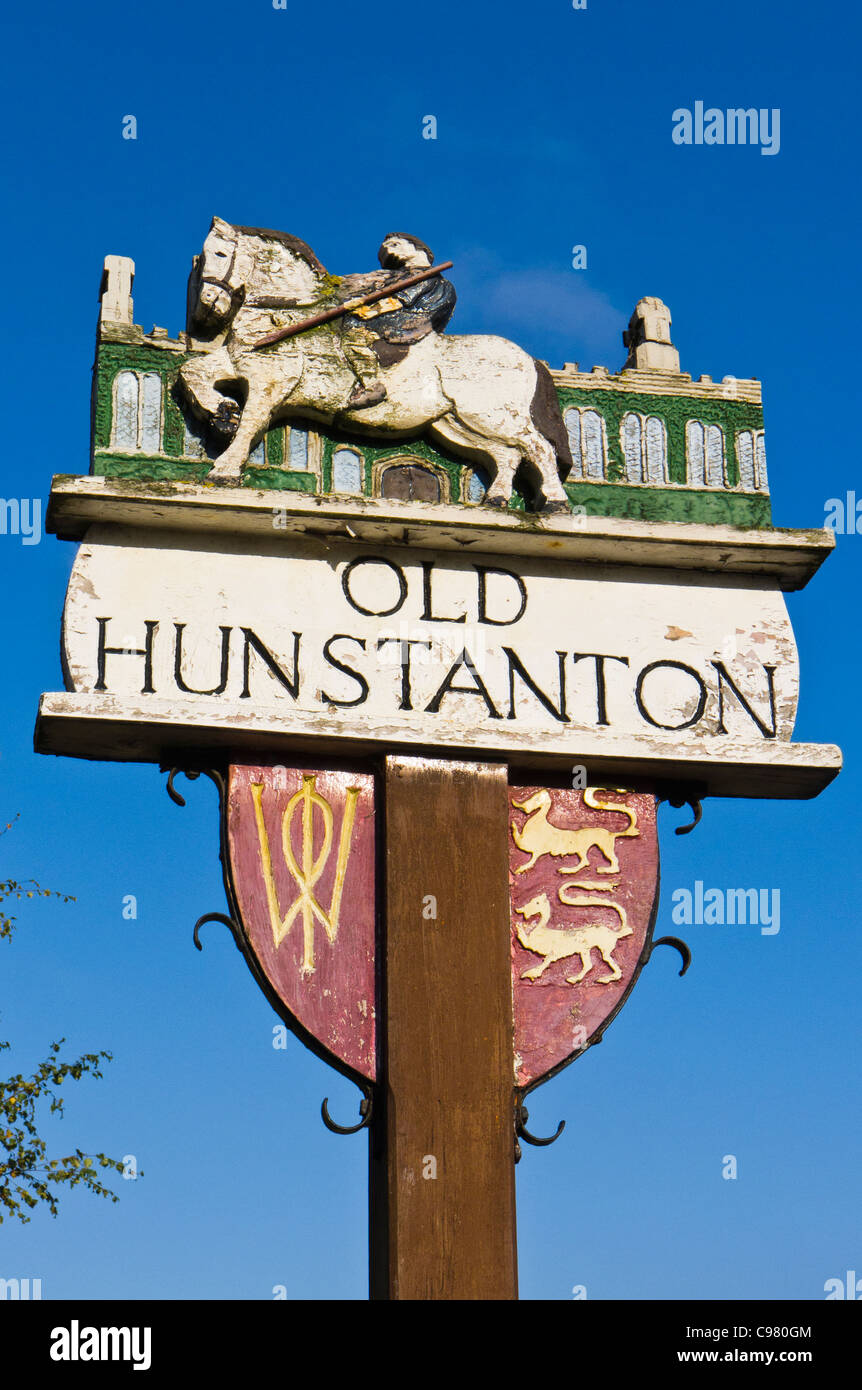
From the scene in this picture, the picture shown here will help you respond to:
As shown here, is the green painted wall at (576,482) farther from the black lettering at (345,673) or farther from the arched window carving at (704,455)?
the black lettering at (345,673)

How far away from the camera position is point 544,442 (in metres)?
10.9

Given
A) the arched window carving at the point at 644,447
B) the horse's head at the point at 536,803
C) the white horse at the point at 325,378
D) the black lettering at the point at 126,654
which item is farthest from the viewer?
the arched window carving at the point at 644,447

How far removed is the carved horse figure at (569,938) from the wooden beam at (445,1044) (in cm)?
17

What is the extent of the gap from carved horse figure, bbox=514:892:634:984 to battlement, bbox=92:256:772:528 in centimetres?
180

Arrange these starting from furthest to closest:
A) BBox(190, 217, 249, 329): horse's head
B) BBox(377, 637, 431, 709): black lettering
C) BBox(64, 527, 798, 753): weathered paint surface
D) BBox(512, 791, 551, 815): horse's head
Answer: BBox(190, 217, 249, 329): horse's head → BBox(512, 791, 551, 815): horse's head → BBox(377, 637, 431, 709): black lettering → BBox(64, 527, 798, 753): weathered paint surface

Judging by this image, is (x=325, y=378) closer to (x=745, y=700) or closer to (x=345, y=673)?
(x=345, y=673)

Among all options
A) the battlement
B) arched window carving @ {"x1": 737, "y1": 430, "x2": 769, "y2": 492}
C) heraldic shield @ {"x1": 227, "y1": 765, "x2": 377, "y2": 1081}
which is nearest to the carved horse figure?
heraldic shield @ {"x1": 227, "y1": 765, "x2": 377, "y2": 1081}

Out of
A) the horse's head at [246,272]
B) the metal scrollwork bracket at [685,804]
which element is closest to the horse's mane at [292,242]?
the horse's head at [246,272]

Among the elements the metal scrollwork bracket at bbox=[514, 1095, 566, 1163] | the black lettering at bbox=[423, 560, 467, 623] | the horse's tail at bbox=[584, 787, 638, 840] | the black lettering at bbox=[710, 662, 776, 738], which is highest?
the black lettering at bbox=[423, 560, 467, 623]

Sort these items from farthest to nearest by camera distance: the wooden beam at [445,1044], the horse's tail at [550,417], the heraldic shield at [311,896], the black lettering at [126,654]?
the horse's tail at [550,417]
the black lettering at [126,654]
the heraldic shield at [311,896]
the wooden beam at [445,1044]

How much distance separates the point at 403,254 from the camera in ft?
36.7

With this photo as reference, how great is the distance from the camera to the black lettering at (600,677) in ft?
34.5

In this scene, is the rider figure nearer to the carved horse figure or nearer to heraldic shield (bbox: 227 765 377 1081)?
heraldic shield (bbox: 227 765 377 1081)

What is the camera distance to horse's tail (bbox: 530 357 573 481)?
432 inches
